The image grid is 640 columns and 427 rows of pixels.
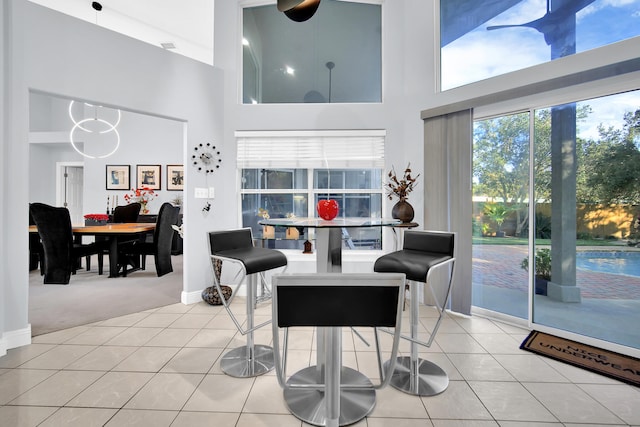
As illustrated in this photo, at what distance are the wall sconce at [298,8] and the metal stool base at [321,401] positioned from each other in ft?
7.64

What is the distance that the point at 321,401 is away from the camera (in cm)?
175

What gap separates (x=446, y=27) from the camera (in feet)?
11.1

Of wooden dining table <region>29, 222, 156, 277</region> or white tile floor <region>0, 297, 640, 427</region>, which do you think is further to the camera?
wooden dining table <region>29, 222, 156, 277</region>

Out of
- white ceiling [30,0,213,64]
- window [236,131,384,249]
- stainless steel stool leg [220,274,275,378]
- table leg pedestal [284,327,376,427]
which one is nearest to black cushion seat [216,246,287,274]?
stainless steel stool leg [220,274,275,378]

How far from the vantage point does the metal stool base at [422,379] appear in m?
1.86

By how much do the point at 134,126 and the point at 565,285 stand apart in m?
8.82

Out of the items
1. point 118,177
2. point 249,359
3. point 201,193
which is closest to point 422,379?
point 249,359

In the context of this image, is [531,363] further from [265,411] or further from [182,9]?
[182,9]

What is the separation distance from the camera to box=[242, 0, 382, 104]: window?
12.6 ft

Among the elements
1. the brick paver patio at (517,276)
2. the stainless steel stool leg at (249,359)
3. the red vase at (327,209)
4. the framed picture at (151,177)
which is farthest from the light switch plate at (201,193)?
the framed picture at (151,177)

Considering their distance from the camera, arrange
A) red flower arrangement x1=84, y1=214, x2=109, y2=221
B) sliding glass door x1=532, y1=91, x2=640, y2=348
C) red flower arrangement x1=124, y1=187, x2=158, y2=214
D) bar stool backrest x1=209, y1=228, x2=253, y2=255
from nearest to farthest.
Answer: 1. bar stool backrest x1=209, y1=228, x2=253, y2=255
2. sliding glass door x1=532, y1=91, x2=640, y2=348
3. red flower arrangement x1=84, y1=214, x2=109, y2=221
4. red flower arrangement x1=124, y1=187, x2=158, y2=214

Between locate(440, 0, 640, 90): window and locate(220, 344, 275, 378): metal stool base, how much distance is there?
10.7 ft

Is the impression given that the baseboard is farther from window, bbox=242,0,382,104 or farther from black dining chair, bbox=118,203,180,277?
window, bbox=242,0,382,104

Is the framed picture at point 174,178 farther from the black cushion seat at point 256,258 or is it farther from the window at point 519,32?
the window at point 519,32
